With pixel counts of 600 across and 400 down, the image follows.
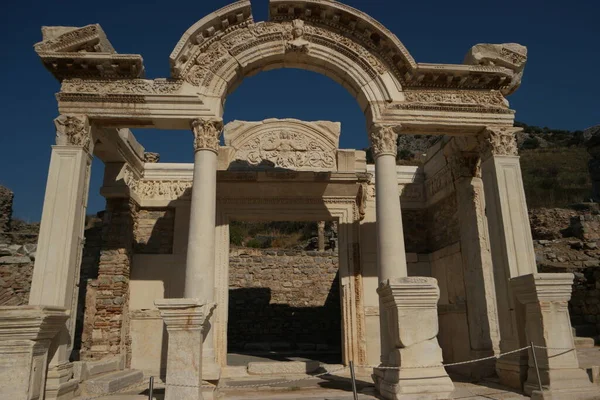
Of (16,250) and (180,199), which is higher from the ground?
(180,199)

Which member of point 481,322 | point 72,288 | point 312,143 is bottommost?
point 481,322

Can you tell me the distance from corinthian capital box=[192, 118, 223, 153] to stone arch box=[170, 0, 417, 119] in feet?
1.09

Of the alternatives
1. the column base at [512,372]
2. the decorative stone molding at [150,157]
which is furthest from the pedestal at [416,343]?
the decorative stone molding at [150,157]

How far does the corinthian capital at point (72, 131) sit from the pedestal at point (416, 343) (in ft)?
21.4

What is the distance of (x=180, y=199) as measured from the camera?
11.9m

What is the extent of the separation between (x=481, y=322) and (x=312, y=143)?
6210mm

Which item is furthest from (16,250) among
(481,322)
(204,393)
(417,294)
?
(481,322)

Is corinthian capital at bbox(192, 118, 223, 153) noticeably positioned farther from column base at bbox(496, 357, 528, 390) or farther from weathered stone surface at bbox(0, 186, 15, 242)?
weathered stone surface at bbox(0, 186, 15, 242)

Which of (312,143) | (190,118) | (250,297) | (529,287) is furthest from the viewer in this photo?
(250,297)

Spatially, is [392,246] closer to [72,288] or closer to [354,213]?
[354,213]

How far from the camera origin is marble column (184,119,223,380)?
8.00 metres

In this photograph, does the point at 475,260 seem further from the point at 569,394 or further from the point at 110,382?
the point at 110,382

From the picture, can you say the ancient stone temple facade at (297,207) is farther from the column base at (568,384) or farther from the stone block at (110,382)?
the stone block at (110,382)

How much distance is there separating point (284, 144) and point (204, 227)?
4607 mm
